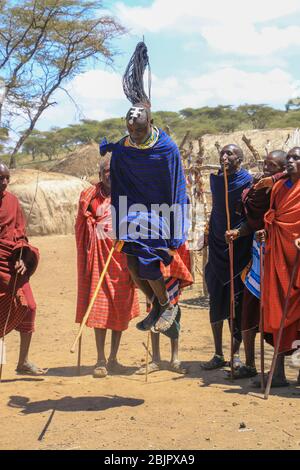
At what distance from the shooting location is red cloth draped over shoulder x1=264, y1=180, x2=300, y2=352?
5.74 meters

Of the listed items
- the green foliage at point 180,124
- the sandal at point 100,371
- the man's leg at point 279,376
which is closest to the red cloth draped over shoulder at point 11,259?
the sandal at point 100,371

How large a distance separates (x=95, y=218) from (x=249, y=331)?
1.87 m

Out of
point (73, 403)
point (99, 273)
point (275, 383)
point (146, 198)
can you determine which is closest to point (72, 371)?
point (99, 273)

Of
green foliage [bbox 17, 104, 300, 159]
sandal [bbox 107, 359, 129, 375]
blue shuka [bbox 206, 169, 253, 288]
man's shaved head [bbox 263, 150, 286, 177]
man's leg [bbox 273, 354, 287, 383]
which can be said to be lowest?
sandal [bbox 107, 359, 129, 375]

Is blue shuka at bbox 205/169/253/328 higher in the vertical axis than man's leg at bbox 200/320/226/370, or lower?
higher

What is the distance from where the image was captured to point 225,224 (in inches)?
256

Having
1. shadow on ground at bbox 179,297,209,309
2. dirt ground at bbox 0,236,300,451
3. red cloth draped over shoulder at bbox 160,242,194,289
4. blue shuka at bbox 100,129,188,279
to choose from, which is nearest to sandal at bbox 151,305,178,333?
blue shuka at bbox 100,129,188,279

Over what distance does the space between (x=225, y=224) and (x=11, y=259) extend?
201 cm

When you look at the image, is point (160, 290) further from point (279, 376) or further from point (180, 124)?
point (180, 124)

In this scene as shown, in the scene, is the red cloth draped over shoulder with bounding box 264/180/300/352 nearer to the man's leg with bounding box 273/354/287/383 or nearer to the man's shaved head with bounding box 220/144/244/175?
the man's leg with bounding box 273/354/287/383

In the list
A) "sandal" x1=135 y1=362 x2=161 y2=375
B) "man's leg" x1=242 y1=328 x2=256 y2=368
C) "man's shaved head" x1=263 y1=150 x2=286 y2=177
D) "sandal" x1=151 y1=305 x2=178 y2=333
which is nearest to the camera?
"sandal" x1=151 y1=305 x2=178 y2=333

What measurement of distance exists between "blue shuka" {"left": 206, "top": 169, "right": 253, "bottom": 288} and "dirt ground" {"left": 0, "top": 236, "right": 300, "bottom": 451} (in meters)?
1.02

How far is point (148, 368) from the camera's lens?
269 inches

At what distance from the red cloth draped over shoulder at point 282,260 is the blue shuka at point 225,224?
0.56m
